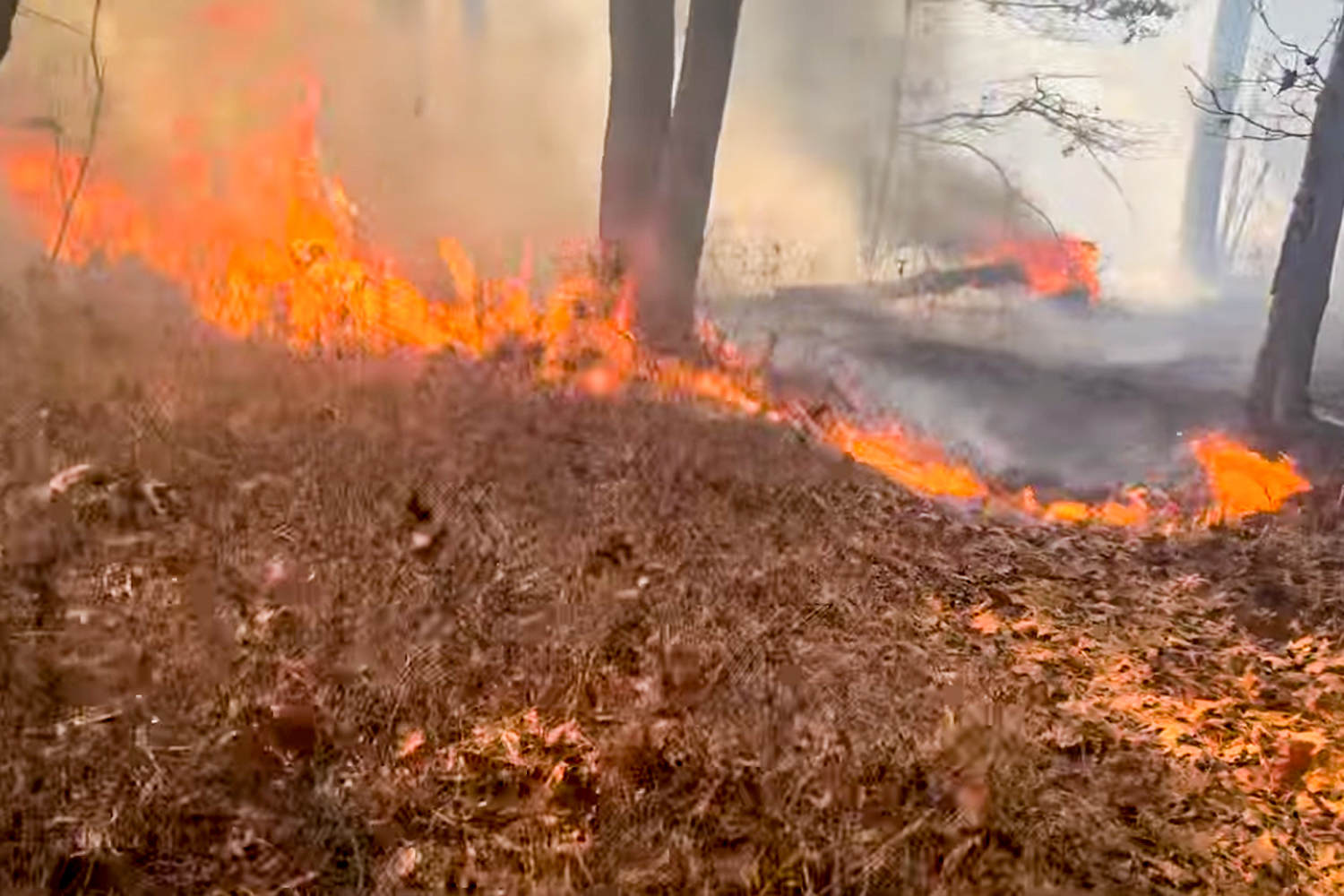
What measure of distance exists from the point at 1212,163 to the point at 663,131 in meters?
28.1

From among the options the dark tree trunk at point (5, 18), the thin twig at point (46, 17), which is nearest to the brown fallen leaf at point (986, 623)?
the dark tree trunk at point (5, 18)

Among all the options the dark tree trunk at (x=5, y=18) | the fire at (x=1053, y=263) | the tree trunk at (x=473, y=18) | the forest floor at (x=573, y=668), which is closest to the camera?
the forest floor at (x=573, y=668)

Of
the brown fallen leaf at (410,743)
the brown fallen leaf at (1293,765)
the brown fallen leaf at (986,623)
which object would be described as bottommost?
the brown fallen leaf at (1293,765)

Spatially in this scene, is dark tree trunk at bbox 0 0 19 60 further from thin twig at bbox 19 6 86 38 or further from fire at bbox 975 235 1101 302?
fire at bbox 975 235 1101 302

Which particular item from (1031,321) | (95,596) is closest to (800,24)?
(1031,321)

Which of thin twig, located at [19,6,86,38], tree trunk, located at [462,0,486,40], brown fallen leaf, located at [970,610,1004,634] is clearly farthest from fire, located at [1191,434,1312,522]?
tree trunk, located at [462,0,486,40]

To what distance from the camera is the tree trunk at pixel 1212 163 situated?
112ft

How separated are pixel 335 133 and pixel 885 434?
33.7 feet

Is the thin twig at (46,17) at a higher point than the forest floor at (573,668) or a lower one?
higher

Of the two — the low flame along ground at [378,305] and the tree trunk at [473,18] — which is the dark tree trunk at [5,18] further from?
the tree trunk at [473,18]

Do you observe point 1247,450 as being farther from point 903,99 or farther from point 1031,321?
point 903,99

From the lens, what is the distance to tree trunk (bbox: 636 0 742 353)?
12.2 m

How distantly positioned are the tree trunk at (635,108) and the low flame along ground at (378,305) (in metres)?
1.16

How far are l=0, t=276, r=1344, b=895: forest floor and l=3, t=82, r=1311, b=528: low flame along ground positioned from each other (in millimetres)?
1292
